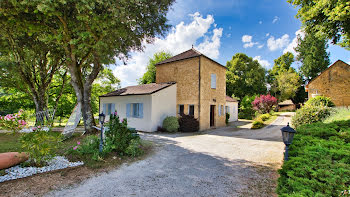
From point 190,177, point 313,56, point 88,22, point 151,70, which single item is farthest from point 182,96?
point 313,56

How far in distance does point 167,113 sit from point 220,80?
22.3ft

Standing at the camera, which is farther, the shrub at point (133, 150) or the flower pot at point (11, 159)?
the shrub at point (133, 150)

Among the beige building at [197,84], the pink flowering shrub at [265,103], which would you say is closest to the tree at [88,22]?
the beige building at [197,84]

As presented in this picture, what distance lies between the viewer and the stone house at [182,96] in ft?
42.8

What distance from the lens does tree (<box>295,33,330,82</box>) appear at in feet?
110

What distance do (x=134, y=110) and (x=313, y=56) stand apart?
40.3m

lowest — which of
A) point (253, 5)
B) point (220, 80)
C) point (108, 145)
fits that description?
point (108, 145)

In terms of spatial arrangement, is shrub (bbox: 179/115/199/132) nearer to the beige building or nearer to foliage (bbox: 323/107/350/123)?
the beige building

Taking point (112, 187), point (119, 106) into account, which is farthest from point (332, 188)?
point (119, 106)

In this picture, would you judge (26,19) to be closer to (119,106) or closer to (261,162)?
(119,106)

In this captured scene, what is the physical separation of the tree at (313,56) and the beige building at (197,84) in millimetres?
30655

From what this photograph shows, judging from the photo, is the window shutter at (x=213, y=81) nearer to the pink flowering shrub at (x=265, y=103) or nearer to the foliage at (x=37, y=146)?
the pink flowering shrub at (x=265, y=103)

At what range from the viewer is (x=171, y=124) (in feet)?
41.8

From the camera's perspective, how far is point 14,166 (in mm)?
4609
